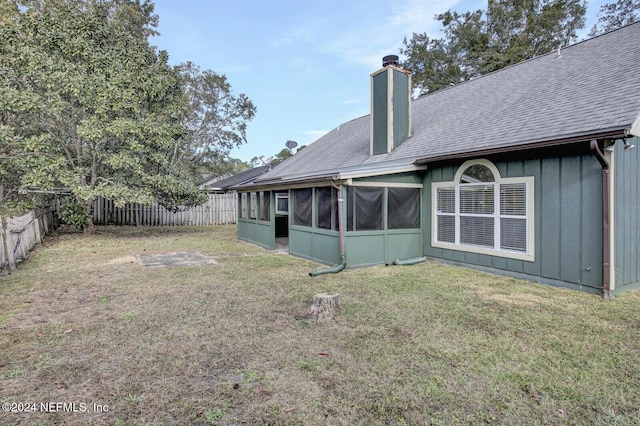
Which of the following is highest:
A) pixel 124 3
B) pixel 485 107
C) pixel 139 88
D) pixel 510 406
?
pixel 124 3

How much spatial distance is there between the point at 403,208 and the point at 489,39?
1778 cm

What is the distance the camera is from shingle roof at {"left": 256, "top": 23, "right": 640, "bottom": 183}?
538 cm

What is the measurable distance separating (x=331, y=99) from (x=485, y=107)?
14555 mm

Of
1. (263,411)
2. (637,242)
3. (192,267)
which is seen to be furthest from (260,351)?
(637,242)

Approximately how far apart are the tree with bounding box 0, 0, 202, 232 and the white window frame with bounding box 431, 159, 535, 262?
9.23m

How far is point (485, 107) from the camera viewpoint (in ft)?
26.8

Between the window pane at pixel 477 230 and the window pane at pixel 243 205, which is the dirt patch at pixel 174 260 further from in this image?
the window pane at pixel 477 230

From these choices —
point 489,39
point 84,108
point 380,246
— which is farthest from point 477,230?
point 489,39

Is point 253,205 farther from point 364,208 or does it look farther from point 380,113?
point 364,208

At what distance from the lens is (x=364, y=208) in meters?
7.18

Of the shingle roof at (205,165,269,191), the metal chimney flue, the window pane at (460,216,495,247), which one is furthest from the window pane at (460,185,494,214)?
the shingle roof at (205,165,269,191)

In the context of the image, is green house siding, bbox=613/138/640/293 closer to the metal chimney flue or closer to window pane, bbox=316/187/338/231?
window pane, bbox=316/187/338/231

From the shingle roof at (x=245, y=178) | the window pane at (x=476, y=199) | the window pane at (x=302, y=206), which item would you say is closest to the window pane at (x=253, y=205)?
the window pane at (x=302, y=206)

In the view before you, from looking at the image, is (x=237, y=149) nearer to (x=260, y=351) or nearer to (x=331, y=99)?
(x=331, y=99)
